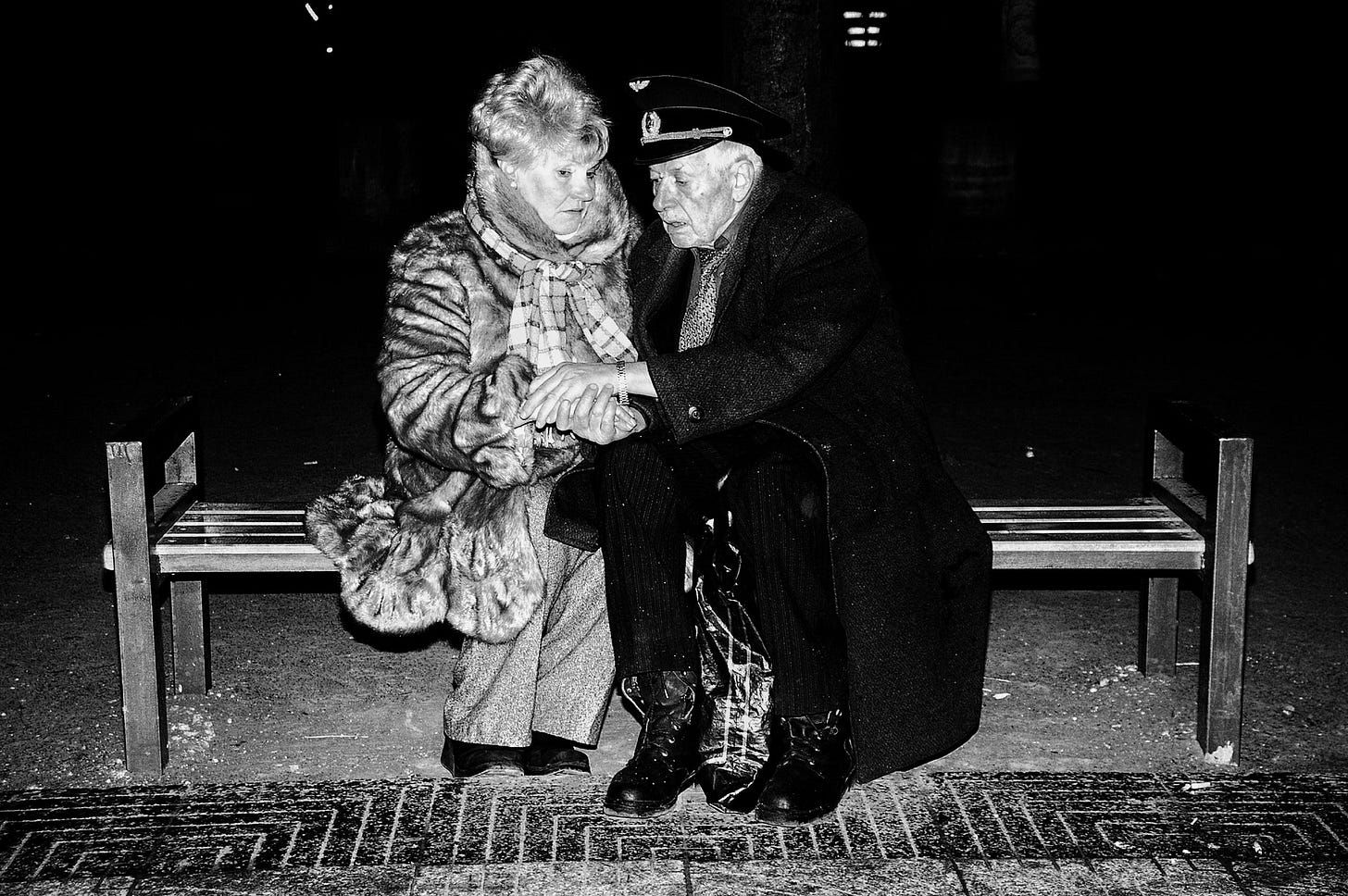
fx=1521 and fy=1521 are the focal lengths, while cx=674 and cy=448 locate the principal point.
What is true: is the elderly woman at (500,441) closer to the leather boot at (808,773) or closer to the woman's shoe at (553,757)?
the woman's shoe at (553,757)

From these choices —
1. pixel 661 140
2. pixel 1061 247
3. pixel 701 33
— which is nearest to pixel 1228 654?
pixel 661 140

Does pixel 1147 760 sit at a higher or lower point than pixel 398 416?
lower

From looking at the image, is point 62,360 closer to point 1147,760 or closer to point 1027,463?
point 1027,463

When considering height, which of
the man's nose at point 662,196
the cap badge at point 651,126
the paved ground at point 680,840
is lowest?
the paved ground at point 680,840

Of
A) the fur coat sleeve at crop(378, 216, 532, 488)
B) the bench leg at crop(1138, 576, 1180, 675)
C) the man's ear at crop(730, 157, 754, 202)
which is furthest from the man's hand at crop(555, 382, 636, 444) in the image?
the bench leg at crop(1138, 576, 1180, 675)

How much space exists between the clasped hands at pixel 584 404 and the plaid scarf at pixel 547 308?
19 cm

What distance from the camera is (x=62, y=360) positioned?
377 inches

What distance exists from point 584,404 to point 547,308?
0.38m

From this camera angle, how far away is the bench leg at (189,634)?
13.6 feet

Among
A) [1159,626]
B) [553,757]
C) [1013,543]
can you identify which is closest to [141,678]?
[553,757]

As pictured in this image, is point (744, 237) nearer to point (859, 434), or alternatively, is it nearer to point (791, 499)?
point (859, 434)

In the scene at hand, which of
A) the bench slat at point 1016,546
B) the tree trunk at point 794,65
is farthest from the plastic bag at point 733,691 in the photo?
the tree trunk at point 794,65

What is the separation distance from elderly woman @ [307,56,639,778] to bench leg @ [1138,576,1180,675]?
63.1 inches

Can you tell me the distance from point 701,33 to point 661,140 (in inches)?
891
